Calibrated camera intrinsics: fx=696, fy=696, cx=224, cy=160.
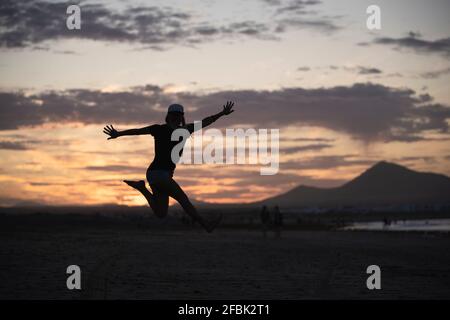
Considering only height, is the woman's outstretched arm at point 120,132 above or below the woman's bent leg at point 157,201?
above

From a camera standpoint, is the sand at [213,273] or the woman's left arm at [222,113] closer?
the woman's left arm at [222,113]

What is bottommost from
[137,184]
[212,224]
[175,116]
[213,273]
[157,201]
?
[213,273]

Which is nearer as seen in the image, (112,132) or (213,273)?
(112,132)

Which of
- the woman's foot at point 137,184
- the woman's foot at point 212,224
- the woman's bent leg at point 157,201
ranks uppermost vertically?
the woman's foot at point 137,184

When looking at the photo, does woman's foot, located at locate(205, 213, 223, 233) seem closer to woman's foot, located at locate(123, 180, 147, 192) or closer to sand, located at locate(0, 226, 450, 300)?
woman's foot, located at locate(123, 180, 147, 192)

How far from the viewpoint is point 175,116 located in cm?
1030

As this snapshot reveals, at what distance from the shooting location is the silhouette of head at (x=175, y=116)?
33.4 ft

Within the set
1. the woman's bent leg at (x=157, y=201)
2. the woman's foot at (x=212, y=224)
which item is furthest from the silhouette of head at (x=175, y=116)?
the woman's foot at (x=212, y=224)

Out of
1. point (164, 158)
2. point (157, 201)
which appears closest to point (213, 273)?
point (157, 201)

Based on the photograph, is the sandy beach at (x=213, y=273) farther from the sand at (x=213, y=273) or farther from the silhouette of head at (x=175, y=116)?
the silhouette of head at (x=175, y=116)

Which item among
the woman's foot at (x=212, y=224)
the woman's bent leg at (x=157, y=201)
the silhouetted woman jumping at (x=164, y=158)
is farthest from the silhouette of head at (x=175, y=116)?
the woman's foot at (x=212, y=224)

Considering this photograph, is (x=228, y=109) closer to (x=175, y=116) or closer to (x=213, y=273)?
(x=175, y=116)
